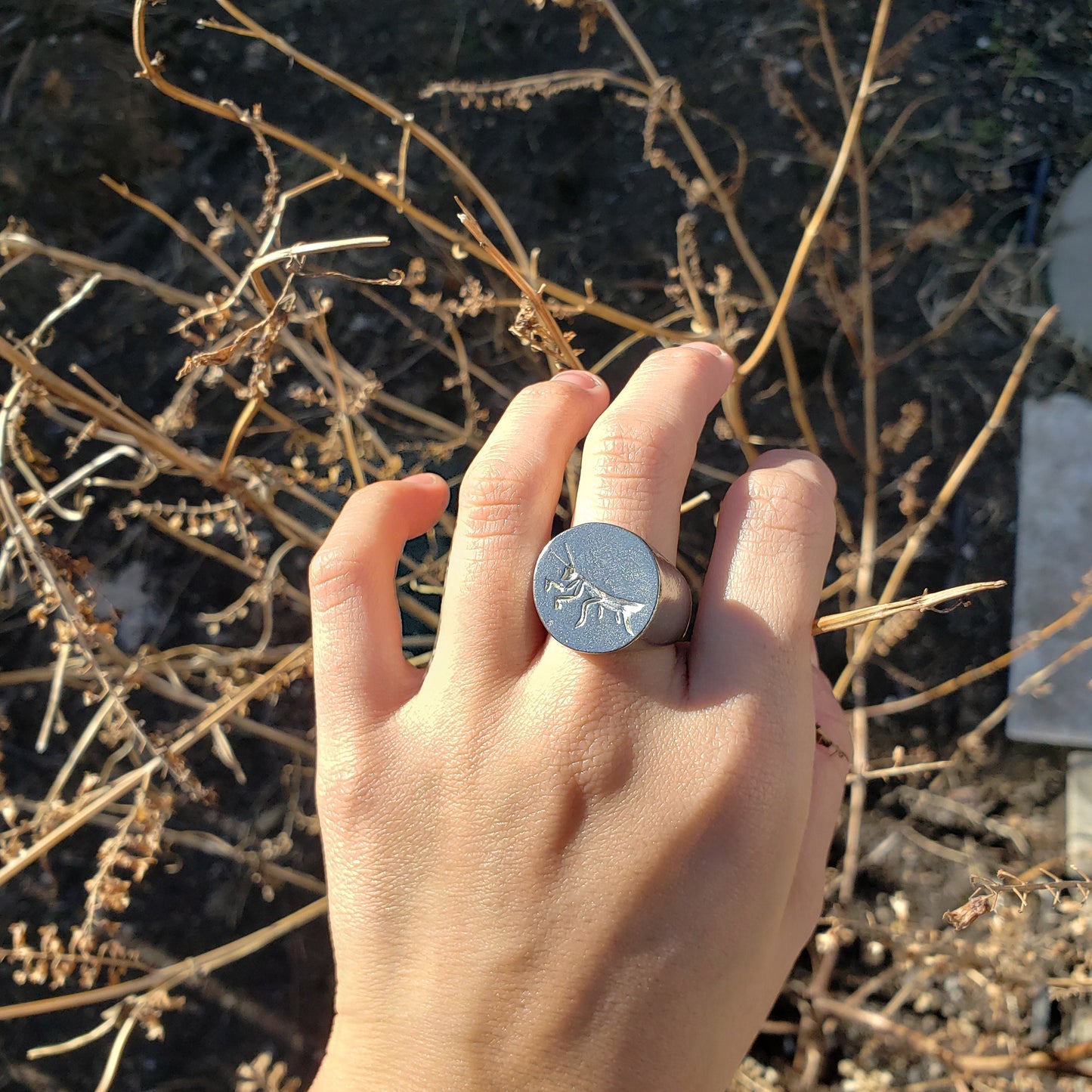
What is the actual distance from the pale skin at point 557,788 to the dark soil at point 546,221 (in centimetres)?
158

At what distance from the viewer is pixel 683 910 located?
3.76 feet

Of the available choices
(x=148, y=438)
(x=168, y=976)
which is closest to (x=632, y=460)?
(x=148, y=438)

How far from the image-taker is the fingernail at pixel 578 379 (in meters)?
1.31

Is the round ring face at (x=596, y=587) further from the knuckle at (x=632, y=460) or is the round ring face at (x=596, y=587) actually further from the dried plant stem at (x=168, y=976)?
the dried plant stem at (x=168, y=976)

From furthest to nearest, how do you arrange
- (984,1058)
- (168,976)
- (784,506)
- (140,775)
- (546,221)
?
1. (546,221)
2. (168,976)
3. (984,1058)
4. (140,775)
5. (784,506)

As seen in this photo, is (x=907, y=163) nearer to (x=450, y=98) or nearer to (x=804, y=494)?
(x=450, y=98)

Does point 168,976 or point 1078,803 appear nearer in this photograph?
point 168,976

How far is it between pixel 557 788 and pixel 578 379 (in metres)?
0.60

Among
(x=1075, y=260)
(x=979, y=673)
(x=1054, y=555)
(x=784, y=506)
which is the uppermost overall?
(x=784, y=506)

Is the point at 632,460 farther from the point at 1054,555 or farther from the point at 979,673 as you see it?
the point at 1054,555

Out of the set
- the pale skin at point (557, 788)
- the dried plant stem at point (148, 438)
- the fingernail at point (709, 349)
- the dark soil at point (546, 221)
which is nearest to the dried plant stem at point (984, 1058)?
the dark soil at point (546, 221)

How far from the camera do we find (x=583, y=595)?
1.12 metres

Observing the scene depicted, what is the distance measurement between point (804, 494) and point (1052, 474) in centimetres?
196

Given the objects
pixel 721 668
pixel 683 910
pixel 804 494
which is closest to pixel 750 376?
pixel 804 494
